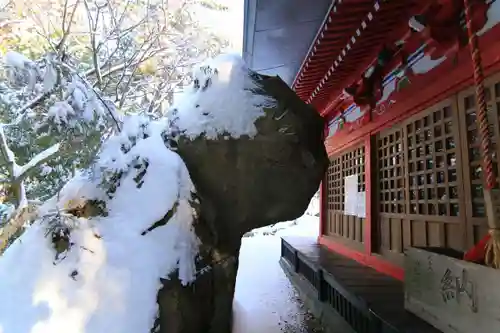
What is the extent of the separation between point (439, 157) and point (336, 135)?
3.48 m

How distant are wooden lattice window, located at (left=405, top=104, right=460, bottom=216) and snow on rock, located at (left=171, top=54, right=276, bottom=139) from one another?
158cm

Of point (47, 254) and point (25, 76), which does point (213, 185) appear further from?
point (25, 76)

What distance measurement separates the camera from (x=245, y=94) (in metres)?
3.11

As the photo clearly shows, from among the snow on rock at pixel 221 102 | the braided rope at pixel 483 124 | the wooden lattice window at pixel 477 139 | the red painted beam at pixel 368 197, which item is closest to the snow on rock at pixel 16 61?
the snow on rock at pixel 221 102

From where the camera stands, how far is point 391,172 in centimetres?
443

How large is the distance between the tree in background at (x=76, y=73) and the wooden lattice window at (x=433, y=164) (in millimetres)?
3011

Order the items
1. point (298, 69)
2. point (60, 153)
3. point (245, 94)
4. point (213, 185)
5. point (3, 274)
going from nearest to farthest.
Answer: point (3, 274)
point (213, 185)
point (245, 94)
point (60, 153)
point (298, 69)

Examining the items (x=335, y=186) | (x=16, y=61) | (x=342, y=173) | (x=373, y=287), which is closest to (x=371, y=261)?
(x=373, y=287)

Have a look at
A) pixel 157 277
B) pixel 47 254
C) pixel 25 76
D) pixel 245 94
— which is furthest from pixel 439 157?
pixel 25 76

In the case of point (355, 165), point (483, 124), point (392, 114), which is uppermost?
point (392, 114)

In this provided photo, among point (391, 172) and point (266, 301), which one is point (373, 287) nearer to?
point (391, 172)

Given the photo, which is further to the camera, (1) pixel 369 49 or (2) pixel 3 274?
(1) pixel 369 49

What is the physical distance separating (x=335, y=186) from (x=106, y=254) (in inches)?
211

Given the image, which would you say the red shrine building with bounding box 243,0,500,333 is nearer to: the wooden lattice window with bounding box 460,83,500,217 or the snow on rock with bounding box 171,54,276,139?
→ the wooden lattice window with bounding box 460,83,500,217
